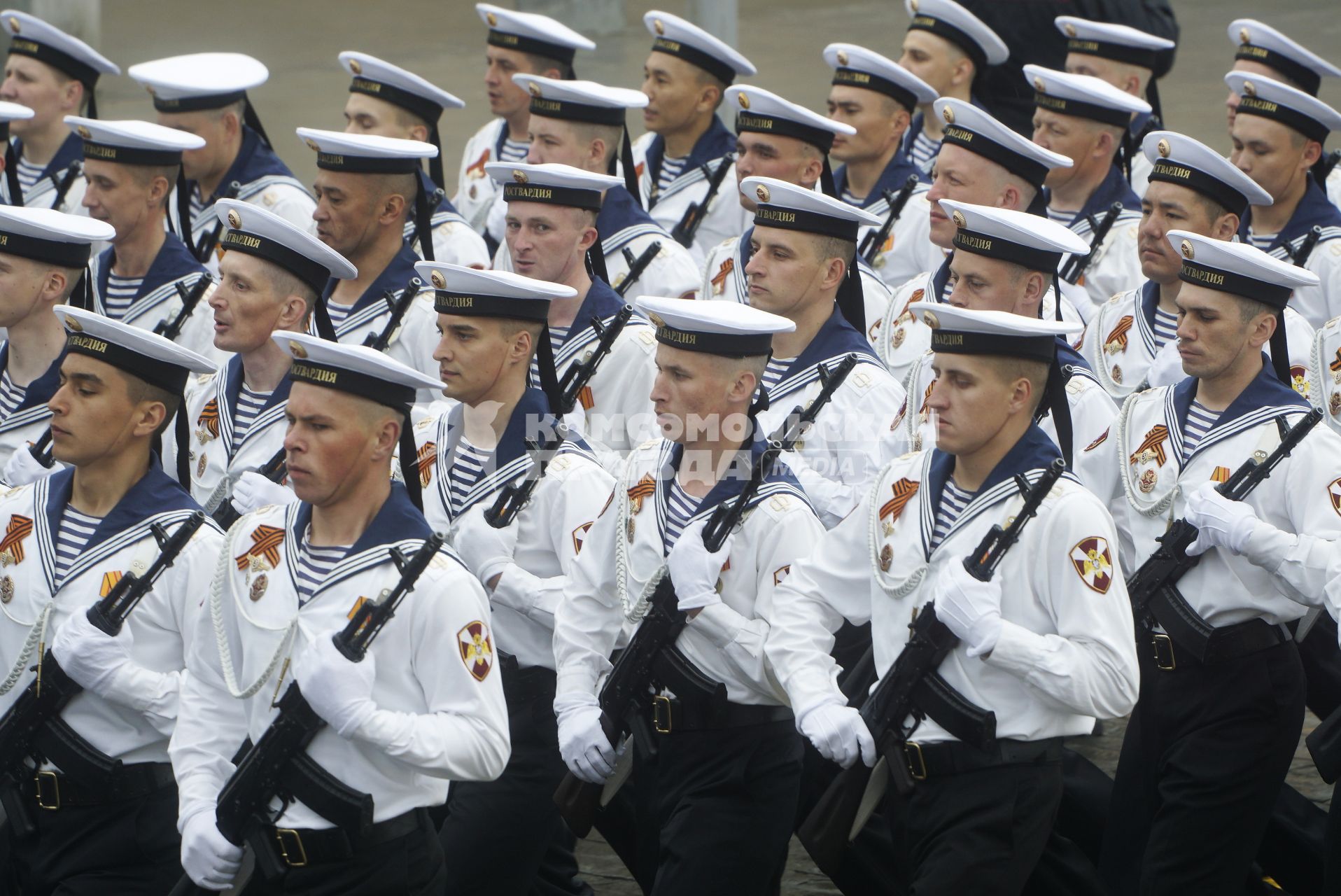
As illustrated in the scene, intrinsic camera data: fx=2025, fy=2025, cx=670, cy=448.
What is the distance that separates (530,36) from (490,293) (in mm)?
3755

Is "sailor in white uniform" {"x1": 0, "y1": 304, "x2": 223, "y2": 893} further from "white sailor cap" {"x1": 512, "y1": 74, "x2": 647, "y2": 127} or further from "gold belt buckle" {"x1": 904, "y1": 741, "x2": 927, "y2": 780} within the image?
"white sailor cap" {"x1": 512, "y1": 74, "x2": 647, "y2": 127}

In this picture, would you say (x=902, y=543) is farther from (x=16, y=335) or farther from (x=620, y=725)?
(x=16, y=335)

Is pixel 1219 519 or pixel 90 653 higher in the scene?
pixel 1219 519

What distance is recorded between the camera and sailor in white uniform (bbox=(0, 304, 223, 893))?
5281mm

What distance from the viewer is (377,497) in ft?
16.6

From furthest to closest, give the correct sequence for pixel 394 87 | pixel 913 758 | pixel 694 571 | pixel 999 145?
pixel 394 87 < pixel 999 145 < pixel 694 571 < pixel 913 758

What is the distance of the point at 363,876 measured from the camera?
4.83 meters

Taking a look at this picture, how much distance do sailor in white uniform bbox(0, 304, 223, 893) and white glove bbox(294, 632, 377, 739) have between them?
Result: 2.56 ft

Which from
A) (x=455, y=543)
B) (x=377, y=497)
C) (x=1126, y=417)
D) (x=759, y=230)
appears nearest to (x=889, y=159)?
(x=759, y=230)

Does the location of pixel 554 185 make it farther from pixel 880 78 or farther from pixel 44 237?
pixel 880 78

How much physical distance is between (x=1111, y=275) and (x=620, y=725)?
11.4ft

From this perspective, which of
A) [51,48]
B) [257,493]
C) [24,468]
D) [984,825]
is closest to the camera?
[984,825]

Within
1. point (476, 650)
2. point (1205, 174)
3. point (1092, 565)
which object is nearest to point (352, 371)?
point (476, 650)

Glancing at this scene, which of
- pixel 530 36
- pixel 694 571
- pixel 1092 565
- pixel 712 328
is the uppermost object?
pixel 712 328
